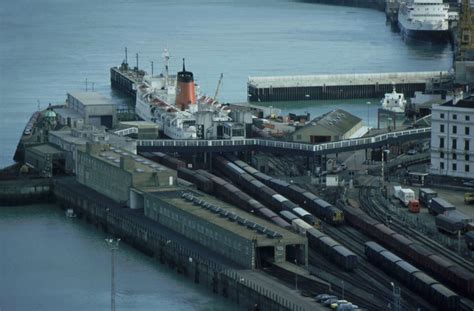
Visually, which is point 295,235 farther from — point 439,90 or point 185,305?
point 439,90

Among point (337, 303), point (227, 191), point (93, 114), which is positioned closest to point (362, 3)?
point (93, 114)

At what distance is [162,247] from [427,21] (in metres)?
37.3

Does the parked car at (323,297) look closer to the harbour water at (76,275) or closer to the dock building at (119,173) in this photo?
the harbour water at (76,275)

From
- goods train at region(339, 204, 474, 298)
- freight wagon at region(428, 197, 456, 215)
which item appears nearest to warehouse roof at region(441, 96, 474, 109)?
freight wagon at region(428, 197, 456, 215)

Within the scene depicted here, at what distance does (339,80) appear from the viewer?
45.4 m

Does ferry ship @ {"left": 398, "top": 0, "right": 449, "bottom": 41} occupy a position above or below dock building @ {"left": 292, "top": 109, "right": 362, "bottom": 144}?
above

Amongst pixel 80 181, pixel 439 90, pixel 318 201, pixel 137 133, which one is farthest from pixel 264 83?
pixel 318 201

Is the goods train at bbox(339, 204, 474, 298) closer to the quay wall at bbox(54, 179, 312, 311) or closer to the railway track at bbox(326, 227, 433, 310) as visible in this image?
the railway track at bbox(326, 227, 433, 310)

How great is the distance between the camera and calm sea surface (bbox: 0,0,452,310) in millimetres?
25295

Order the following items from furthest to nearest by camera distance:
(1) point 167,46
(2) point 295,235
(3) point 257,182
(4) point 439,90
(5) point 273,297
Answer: (1) point 167,46 < (4) point 439,90 < (3) point 257,182 < (2) point 295,235 < (5) point 273,297

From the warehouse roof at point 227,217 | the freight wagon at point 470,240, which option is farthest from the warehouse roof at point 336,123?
the freight wagon at point 470,240

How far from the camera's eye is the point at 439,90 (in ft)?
134

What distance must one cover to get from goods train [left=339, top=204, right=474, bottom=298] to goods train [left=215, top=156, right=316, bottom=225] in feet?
2.38

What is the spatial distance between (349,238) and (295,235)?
1795 mm
